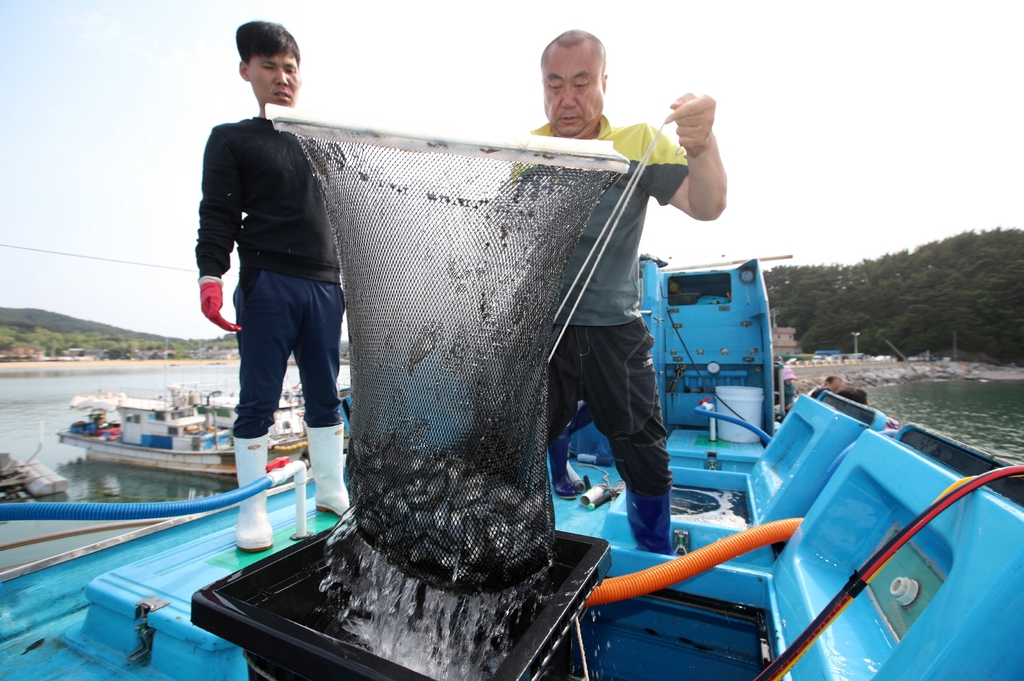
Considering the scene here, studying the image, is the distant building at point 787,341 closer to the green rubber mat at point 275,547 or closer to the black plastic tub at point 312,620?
the green rubber mat at point 275,547

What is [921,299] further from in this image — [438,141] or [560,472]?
[438,141]

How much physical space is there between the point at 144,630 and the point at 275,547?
493mm

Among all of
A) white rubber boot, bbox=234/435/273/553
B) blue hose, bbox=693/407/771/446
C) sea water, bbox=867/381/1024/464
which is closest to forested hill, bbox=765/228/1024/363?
sea water, bbox=867/381/1024/464

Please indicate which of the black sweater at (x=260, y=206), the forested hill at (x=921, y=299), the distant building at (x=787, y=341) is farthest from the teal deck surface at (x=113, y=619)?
the distant building at (x=787, y=341)

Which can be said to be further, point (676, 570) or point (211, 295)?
point (211, 295)

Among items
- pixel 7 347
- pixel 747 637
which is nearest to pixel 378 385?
pixel 747 637

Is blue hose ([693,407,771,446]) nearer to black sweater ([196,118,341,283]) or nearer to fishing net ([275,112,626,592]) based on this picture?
fishing net ([275,112,626,592])

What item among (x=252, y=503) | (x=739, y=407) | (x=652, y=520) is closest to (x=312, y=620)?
(x=252, y=503)

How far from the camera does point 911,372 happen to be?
47.6 metres

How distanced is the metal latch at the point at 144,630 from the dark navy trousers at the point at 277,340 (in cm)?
57

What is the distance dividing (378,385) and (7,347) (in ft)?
201

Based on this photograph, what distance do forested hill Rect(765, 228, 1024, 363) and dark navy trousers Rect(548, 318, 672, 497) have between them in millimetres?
59912

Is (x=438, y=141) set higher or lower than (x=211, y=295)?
higher

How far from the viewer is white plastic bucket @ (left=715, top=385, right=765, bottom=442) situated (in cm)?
435
